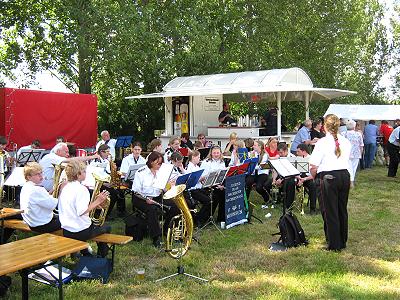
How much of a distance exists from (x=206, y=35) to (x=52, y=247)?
16381 millimetres

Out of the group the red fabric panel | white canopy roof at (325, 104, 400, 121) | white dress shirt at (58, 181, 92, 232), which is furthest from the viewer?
white canopy roof at (325, 104, 400, 121)

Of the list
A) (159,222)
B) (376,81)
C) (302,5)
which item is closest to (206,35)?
(302,5)

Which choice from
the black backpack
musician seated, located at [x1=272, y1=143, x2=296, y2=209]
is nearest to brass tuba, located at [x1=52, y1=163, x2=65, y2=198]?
the black backpack

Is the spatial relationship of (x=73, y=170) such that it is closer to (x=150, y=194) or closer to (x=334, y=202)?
(x=150, y=194)

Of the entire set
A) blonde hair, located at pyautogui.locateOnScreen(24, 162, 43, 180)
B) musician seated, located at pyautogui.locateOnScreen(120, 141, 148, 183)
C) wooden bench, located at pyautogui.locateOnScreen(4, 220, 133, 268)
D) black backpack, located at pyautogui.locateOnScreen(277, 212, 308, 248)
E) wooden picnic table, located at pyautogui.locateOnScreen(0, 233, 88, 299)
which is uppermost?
blonde hair, located at pyautogui.locateOnScreen(24, 162, 43, 180)

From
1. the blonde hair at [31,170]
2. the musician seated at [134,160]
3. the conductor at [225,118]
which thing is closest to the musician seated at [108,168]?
the musician seated at [134,160]

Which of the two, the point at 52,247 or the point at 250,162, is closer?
the point at 52,247

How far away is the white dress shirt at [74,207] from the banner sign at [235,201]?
309cm

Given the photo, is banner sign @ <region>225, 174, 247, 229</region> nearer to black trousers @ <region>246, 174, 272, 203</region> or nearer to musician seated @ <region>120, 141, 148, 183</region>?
black trousers @ <region>246, 174, 272, 203</region>

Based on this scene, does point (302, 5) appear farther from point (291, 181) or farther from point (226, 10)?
point (291, 181)

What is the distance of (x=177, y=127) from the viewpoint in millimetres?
18234

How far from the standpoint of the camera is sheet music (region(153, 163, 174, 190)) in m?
7.14

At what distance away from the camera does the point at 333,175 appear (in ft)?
21.6

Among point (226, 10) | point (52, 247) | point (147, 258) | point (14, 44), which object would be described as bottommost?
point (147, 258)
